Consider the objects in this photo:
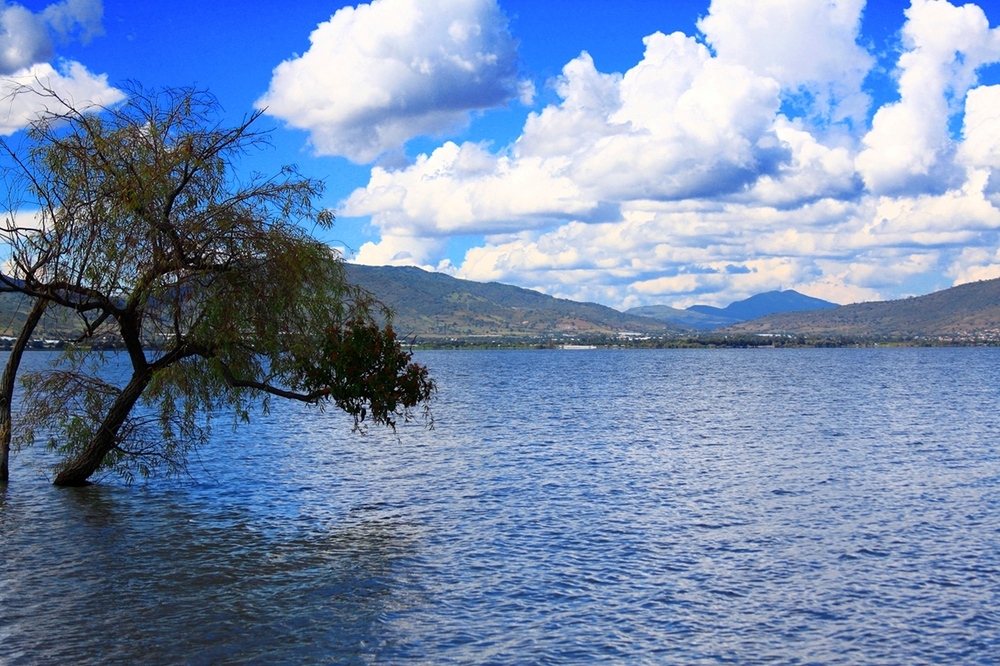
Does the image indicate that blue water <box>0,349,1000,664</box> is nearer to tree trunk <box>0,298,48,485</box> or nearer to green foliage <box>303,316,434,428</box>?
tree trunk <box>0,298,48,485</box>

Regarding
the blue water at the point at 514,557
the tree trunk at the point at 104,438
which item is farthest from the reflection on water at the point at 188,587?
the tree trunk at the point at 104,438

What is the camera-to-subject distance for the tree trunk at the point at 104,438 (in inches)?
1271

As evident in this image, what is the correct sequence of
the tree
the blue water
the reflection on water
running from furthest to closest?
the tree, the blue water, the reflection on water

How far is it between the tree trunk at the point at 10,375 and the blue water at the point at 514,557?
1.77 meters

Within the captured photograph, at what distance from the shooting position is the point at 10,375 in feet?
106

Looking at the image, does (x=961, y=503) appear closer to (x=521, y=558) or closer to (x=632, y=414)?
(x=521, y=558)

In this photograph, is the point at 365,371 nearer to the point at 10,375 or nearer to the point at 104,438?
the point at 104,438

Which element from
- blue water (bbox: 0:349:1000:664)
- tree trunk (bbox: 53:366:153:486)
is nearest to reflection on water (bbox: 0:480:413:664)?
blue water (bbox: 0:349:1000:664)

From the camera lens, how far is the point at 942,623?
20.0 meters

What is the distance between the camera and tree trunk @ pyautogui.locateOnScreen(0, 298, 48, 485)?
31328 millimetres

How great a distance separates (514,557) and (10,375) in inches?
746

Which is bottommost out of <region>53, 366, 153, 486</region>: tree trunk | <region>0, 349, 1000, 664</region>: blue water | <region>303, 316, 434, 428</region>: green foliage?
<region>0, 349, 1000, 664</region>: blue water

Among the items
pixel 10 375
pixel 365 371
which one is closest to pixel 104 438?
pixel 10 375

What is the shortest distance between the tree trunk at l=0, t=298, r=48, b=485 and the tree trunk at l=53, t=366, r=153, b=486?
242 centimetres
